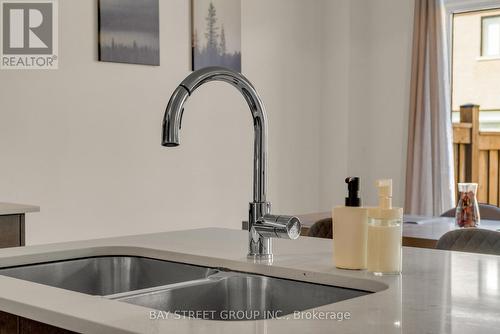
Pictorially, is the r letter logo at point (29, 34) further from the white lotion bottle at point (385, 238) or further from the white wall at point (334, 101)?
the white lotion bottle at point (385, 238)

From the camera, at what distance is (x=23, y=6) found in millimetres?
3939

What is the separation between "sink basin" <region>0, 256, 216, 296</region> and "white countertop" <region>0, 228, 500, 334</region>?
0.05 feet

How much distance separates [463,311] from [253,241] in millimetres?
544

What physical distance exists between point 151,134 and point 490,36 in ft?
8.26

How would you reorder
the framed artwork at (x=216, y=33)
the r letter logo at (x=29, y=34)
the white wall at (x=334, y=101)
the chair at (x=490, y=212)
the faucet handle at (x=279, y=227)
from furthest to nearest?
the white wall at (x=334, y=101) < the framed artwork at (x=216, y=33) < the r letter logo at (x=29, y=34) < the chair at (x=490, y=212) < the faucet handle at (x=279, y=227)

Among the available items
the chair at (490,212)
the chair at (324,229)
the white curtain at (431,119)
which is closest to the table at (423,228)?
the chair at (490,212)

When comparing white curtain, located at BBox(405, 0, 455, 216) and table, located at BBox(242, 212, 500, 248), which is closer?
table, located at BBox(242, 212, 500, 248)

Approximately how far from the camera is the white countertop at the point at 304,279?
913 millimetres

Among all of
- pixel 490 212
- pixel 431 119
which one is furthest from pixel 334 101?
pixel 490 212

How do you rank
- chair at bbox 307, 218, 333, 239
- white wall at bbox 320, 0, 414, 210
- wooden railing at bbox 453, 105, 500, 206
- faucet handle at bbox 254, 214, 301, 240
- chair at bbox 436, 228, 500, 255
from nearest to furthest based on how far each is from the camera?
faucet handle at bbox 254, 214, 301, 240, chair at bbox 436, 228, 500, 255, chair at bbox 307, 218, 333, 239, wooden railing at bbox 453, 105, 500, 206, white wall at bbox 320, 0, 414, 210

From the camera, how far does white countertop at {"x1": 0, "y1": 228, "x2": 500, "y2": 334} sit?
913mm

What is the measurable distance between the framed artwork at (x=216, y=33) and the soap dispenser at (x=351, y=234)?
341 cm

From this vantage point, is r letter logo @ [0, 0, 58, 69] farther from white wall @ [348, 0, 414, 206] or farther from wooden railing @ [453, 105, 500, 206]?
wooden railing @ [453, 105, 500, 206]

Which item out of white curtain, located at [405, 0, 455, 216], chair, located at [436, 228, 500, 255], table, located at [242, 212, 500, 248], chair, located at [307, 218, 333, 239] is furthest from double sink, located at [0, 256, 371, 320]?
white curtain, located at [405, 0, 455, 216]
